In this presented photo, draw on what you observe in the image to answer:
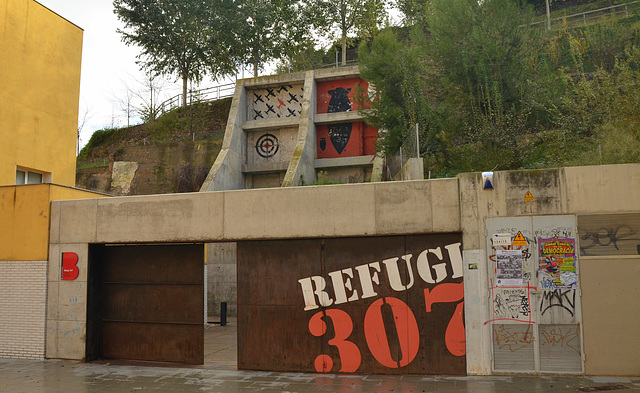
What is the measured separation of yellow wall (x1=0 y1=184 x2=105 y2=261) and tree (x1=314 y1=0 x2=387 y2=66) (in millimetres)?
26215

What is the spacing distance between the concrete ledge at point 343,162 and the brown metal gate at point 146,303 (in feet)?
47.2

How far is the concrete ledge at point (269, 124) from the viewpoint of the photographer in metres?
26.3

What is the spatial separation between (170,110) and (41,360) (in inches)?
889

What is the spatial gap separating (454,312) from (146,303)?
6.97 metres

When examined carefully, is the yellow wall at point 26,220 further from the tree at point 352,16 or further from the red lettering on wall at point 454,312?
the tree at point 352,16

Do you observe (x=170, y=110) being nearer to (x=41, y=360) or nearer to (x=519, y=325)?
(x=41, y=360)

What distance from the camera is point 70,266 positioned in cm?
1188

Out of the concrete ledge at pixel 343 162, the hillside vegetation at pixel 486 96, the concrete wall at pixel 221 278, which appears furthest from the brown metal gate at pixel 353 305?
the concrete ledge at pixel 343 162

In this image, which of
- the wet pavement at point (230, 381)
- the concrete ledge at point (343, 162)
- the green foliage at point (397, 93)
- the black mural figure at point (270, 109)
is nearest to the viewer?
the wet pavement at point (230, 381)

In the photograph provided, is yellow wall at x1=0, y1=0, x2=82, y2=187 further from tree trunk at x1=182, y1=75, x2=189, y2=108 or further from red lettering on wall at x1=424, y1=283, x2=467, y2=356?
tree trunk at x1=182, y1=75, x2=189, y2=108

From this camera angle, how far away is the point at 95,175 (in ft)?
91.6

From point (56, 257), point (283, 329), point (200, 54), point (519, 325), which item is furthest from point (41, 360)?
point (200, 54)

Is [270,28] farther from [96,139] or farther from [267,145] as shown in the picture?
[96,139]

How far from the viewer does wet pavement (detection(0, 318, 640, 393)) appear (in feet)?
27.5
